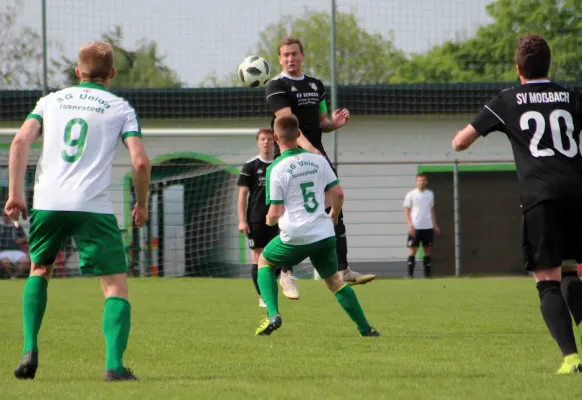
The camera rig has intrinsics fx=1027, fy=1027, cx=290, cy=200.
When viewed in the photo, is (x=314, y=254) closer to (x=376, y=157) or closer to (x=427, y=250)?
(x=427, y=250)

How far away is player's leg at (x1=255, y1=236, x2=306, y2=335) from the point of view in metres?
7.73

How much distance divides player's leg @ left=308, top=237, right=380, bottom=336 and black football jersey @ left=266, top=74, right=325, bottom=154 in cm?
124

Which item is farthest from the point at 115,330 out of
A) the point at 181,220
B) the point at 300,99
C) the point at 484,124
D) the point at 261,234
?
the point at 181,220

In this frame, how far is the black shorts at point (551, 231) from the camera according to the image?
5555 millimetres

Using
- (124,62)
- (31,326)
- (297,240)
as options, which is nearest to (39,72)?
(124,62)

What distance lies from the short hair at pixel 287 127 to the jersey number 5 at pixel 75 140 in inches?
94.5

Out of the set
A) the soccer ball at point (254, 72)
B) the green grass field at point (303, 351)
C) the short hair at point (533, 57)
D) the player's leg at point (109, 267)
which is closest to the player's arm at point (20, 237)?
the green grass field at point (303, 351)

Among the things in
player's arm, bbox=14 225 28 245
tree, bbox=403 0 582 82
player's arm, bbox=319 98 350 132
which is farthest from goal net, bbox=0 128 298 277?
player's arm, bbox=319 98 350 132

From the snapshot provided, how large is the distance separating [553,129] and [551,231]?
0.56m

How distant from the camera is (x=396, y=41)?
59.4 feet

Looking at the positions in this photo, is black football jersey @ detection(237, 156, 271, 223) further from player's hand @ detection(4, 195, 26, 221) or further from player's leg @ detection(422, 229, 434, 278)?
player's leg @ detection(422, 229, 434, 278)

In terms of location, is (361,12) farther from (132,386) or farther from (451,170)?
→ (132,386)

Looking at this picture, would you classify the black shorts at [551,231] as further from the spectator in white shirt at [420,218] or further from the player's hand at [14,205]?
the spectator in white shirt at [420,218]

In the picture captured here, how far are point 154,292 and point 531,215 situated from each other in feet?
29.2
